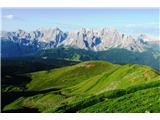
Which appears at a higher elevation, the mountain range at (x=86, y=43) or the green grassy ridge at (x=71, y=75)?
the mountain range at (x=86, y=43)

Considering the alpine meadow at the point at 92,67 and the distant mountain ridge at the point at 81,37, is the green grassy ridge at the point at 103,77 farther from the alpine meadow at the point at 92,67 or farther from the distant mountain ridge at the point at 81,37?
the distant mountain ridge at the point at 81,37

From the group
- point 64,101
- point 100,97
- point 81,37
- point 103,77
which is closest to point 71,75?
point 103,77

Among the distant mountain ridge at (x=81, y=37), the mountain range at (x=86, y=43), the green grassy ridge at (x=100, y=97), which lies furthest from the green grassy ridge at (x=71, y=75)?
the green grassy ridge at (x=100, y=97)

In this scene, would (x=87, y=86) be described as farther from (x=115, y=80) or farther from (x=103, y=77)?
(x=115, y=80)

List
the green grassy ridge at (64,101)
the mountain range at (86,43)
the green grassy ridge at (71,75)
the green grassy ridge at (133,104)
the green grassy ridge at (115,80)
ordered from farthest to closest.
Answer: the green grassy ridge at (71,75), the mountain range at (86,43), the green grassy ridge at (115,80), the green grassy ridge at (64,101), the green grassy ridge at (133,104)

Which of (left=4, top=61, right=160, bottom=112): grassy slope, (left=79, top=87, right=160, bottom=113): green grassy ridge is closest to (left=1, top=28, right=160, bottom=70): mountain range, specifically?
(left=4, top=61, right=160, bottom=112): grassy slope

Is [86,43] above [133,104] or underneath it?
above
